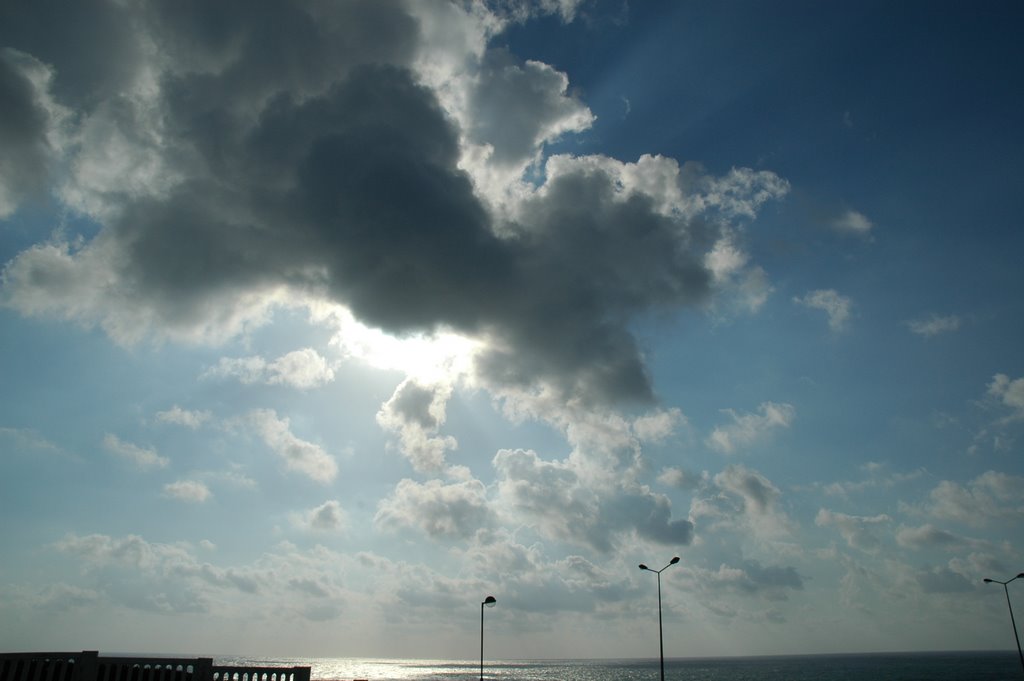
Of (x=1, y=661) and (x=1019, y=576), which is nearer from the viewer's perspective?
(x=1, y=661)

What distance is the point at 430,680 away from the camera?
7785 inches

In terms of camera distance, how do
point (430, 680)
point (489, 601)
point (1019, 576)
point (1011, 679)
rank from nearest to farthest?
point (489, 601) → point (1019, 576) → point (1011, 679) → point (430, 680)

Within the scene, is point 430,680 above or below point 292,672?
below

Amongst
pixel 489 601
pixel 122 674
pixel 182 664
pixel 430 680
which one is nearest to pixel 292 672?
pixel 182 664

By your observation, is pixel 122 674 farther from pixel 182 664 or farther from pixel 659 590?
pixel 659 590

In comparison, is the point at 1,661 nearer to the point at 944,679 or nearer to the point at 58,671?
the point at 58,671

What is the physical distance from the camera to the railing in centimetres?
2459

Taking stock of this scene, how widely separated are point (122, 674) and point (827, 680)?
182 m

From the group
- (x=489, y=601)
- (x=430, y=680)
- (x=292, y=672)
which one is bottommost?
(x=430, y=680)

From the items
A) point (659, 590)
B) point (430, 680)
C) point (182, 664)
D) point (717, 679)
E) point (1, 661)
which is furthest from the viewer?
point (430, 680)

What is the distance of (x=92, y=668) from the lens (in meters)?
25.0

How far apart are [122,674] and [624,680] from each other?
189980 mm

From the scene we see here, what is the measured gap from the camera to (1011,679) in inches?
5586

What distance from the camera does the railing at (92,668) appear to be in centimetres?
2459
